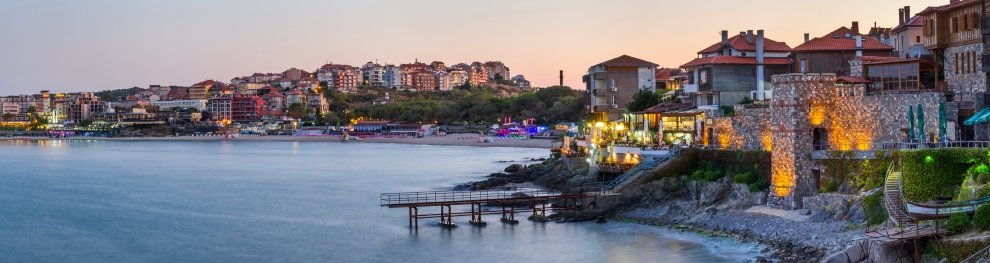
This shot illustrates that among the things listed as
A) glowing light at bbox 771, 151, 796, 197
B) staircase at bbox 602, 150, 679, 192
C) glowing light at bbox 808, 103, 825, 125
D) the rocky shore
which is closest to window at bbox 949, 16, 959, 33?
glowing light at bbox 808, 103, 825, 125

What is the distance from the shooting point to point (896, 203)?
73.6ft

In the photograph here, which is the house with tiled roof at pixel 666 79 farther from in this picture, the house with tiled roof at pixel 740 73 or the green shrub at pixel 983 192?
the green shrub at pixel 983 192

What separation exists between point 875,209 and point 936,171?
167 cm

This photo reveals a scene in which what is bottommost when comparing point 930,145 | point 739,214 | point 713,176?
point 739,214

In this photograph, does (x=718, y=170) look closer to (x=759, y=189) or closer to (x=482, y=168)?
(x=759, y=189)

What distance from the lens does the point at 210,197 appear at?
54.6 m

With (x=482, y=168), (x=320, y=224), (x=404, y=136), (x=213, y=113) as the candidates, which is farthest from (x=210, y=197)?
→ (x=213, y=113)

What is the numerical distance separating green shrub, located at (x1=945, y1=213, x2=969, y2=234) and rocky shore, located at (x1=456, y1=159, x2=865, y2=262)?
2460mm

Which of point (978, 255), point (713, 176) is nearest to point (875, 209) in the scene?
point (978, 255)

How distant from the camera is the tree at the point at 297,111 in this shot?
600ft

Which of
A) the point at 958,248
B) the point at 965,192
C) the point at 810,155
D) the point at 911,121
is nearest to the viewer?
the point at 958,248

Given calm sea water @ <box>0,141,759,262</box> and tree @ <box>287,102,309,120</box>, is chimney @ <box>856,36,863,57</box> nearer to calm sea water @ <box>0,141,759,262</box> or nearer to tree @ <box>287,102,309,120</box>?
calm sea water @ <box>0,141,759,262</box>

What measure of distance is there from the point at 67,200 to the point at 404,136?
95019 mm

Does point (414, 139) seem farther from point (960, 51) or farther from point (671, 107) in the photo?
point (960, 51)
